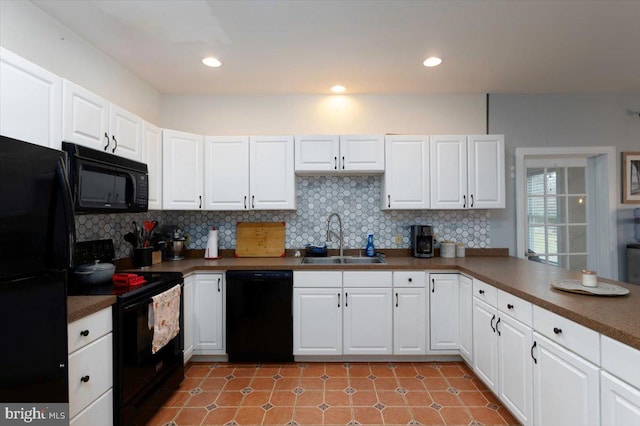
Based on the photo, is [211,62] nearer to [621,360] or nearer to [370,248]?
[370,248]

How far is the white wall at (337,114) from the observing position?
11.2 feet

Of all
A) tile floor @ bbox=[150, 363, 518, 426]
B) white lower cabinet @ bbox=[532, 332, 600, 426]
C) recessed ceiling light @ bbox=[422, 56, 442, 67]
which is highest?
recessed ceiling light @ bbox=[422, 56, 442, 67]

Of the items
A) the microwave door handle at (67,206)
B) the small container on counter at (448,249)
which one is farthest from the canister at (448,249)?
the microwave door handle at (67,206)

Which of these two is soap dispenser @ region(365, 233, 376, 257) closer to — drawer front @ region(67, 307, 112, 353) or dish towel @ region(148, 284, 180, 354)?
dish towel @ region(148, 284, 180, 354)

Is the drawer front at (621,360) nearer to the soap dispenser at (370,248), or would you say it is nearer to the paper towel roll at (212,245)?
the soap dispenser at (370,248)

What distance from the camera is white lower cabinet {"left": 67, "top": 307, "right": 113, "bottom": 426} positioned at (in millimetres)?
1495

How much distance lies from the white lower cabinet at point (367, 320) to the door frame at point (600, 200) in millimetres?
1705

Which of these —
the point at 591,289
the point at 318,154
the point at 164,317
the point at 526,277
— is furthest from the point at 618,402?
the point at 318,154

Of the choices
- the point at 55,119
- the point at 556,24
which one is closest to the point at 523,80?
the point at 556,24

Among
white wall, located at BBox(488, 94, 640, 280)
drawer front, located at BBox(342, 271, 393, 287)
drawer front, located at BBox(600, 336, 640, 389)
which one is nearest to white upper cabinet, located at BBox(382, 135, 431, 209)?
drawer front, located at BBox(342, 271, 393, 287)

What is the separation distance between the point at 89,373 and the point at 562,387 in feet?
7.74

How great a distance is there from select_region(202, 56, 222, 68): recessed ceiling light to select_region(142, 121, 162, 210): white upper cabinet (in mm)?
734

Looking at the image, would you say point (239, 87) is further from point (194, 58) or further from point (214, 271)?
point (214, 271)

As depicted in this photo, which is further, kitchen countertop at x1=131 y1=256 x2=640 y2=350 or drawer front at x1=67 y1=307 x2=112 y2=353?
drawer front at x1=67 y1=307 x2=112 y2=353
